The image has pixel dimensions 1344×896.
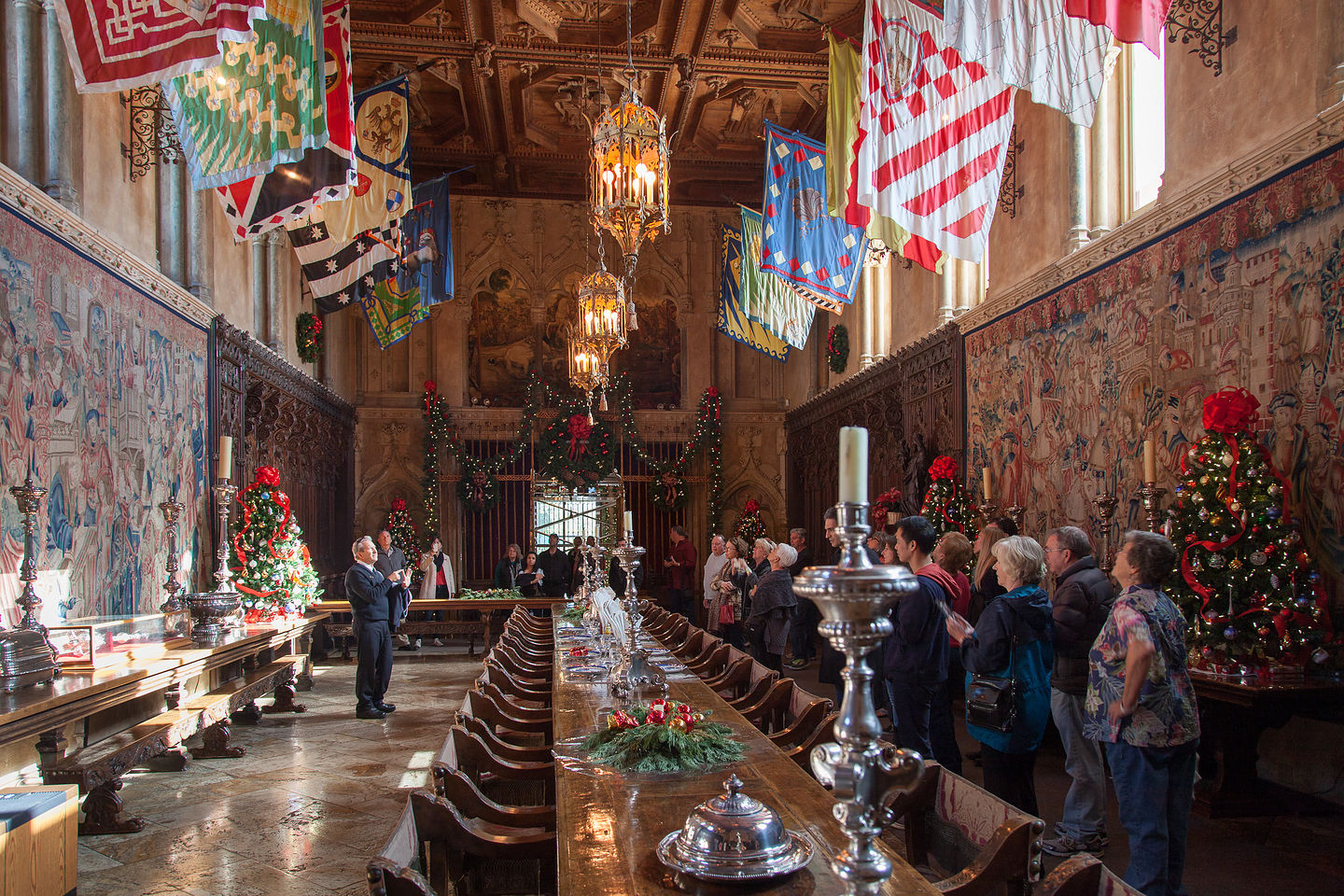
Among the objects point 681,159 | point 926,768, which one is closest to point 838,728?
A: point 926,768

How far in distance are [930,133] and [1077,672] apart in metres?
4.12

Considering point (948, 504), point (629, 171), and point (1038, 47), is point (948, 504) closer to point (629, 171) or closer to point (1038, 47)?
point (629, 171)

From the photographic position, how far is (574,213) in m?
18.4

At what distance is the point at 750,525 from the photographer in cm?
1695

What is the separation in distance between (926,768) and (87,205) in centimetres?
775

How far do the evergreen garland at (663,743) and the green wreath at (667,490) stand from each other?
13.9 meters

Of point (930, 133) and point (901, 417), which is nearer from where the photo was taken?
point (930, 133)

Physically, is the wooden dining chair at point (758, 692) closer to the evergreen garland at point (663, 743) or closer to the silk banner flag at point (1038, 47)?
the evergreen garland at point (663, 743)

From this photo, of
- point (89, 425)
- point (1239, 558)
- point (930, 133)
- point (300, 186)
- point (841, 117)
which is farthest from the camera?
point (841, 117)

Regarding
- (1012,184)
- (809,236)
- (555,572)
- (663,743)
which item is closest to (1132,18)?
(663,743)

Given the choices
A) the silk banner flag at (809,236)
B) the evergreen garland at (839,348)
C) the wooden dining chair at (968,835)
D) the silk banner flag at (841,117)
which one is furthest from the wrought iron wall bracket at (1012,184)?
the wooden dining chair at (968,835)

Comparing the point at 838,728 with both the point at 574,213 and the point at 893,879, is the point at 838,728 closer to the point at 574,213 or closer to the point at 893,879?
the point at 893,879

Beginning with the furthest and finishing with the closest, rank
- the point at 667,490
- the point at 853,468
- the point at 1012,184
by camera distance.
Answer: the point at 667,490 < the point at 1012,184 < the point at 853,468

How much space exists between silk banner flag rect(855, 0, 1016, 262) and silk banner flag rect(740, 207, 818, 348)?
4.35 metres
